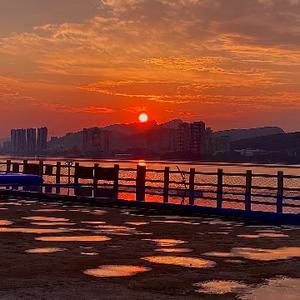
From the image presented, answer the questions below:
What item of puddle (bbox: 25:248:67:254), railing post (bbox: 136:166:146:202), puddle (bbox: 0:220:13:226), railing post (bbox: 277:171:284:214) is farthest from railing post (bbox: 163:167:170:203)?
puddle (bbox: 25:248:67:254)

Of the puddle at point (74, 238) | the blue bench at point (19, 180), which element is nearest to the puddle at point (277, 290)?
the puddle at point (74, 238)

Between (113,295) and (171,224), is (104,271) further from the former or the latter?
(171,224)

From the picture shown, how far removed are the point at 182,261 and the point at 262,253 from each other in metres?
2.01

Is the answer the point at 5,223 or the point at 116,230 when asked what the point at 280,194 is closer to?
the point at 116,230

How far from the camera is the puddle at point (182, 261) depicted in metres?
10.4

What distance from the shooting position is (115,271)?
9.64 m

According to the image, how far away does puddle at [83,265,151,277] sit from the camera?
9.35 metres

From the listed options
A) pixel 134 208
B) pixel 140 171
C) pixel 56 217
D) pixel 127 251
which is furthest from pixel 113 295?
pixel 140 171

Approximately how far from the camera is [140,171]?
27.2 metres

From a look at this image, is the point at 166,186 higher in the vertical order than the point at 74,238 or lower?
higher

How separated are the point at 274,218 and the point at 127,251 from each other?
323 inches

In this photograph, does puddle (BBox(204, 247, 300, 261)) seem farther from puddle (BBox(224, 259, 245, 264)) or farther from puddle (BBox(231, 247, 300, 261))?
puddle (BBox(224, 259, 245, 264))

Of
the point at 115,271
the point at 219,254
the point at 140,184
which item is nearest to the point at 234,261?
the point at 219,254

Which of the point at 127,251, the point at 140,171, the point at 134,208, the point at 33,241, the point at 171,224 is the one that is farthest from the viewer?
the point at 140,171
